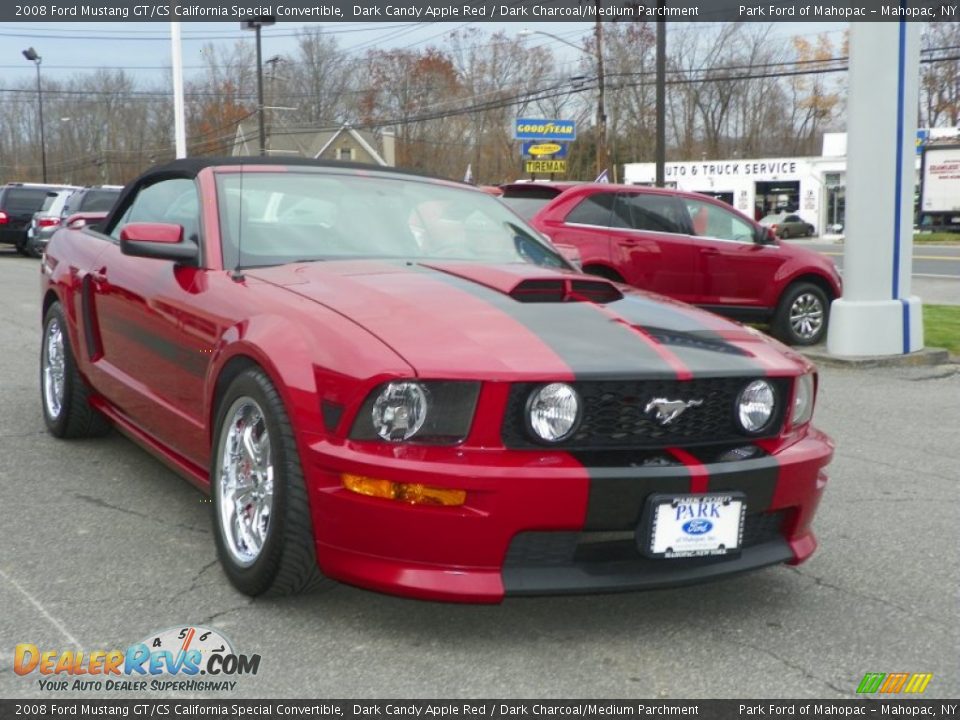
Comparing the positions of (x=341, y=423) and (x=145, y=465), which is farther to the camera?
(x=145, y=465)

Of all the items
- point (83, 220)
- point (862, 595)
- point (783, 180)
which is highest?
point (783, 180)

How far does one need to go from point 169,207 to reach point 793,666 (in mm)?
3344

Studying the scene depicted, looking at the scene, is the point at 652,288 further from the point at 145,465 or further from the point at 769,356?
the point at 769,356

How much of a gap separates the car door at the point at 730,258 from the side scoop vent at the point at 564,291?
6862mm

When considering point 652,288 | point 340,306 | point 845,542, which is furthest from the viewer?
point 652,288

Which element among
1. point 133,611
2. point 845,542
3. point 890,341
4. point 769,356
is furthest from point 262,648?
point 890,341

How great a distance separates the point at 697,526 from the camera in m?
2.97

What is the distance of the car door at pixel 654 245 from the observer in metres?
10.2

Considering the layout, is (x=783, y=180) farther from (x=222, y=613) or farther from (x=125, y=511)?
(x=222, y=613)

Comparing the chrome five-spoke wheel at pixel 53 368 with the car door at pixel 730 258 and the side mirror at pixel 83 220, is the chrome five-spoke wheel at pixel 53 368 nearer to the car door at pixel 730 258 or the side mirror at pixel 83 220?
the side mirror at pixel 83 220

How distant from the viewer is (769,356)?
3.36m

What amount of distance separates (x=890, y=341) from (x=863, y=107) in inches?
81.3

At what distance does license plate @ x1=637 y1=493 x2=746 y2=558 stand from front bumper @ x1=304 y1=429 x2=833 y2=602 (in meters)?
0.03
